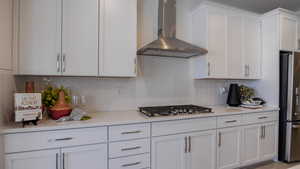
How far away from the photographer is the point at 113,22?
1819 millimetres

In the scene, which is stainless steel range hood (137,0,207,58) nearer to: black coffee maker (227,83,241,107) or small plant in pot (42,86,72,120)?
black coffee maker (227,83,241,107)

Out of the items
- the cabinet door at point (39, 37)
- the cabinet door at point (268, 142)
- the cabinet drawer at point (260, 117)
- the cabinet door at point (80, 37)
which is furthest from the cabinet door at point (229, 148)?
the cabinet door at point (39, 37)

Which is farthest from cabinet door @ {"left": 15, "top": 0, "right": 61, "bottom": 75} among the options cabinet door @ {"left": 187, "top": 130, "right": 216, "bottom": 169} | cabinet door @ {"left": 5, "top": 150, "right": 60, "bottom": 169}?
cabinet door @ {"left": 187, "top": 130, "right": 216, "bottom": 169}

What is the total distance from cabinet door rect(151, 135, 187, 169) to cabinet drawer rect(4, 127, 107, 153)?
23.1 inches

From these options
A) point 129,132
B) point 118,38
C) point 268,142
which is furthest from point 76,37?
point 268,142

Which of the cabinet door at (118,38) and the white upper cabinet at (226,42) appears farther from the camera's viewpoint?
the white upper cabinet at (226,42)

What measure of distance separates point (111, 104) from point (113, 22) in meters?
1.08

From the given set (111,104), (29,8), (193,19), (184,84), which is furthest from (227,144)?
(29,8)

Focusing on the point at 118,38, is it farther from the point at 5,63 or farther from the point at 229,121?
the point at 229,121

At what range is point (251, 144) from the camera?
2303 millimetres

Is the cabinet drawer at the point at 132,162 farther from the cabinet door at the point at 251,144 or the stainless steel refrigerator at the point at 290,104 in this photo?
the stainless steel refrigerator at the point at 290,104

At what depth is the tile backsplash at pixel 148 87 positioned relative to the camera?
203 centimetres

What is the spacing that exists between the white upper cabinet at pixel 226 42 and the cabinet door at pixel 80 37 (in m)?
1.57

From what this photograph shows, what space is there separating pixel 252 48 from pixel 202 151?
79.0 inches
